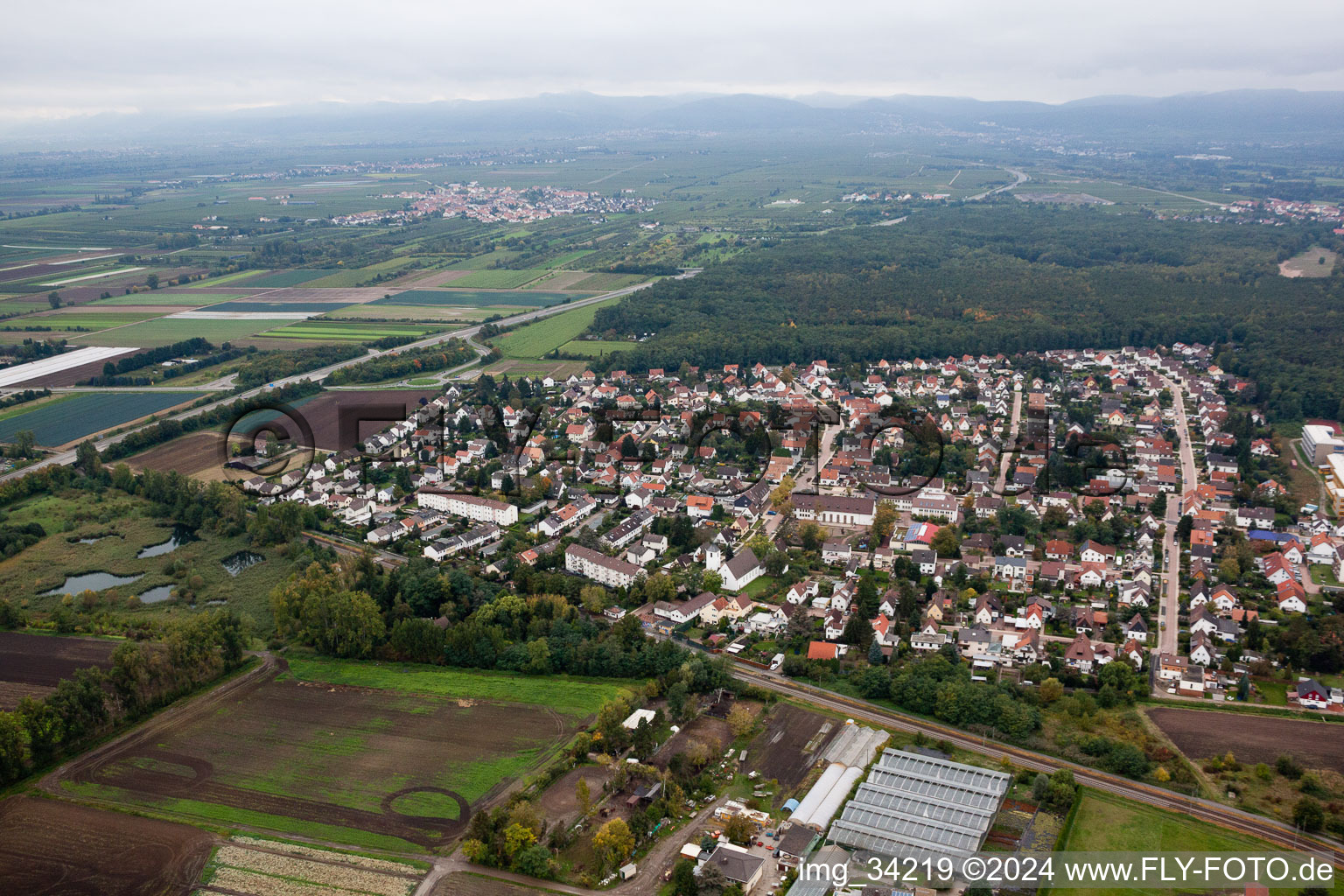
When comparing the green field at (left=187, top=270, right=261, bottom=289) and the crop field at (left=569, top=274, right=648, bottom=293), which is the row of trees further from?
the green field at (left=187, top=270, right=261, bottom=289)

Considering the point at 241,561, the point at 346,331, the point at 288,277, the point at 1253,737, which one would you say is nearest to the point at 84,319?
the point at 288,277

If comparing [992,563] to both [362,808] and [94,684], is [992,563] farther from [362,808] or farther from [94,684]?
[94,684]

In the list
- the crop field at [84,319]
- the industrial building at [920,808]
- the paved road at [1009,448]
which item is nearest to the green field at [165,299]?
the crop field at [84,319]

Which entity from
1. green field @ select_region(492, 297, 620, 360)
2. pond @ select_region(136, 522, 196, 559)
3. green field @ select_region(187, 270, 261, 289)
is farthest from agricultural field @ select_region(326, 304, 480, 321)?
pond @ select_region(136, 522, 196, 559)

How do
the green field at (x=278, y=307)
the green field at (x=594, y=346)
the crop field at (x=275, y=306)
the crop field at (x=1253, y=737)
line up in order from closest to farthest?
the crop field at (x=1253, y=737) → the green field at (x=594, y=346) → the green field at (x=278, y=307) → the crop field at (x=275, y=306)

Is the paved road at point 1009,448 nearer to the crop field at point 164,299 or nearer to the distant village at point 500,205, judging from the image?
the crop field at point 164,299

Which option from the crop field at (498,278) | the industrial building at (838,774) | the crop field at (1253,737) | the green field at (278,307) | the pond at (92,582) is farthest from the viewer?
the crop field at (498,278)
